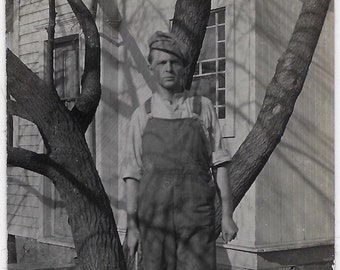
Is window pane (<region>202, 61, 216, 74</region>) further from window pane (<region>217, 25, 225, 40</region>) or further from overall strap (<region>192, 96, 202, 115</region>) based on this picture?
overall strap (<region>192, 96, 202, 115</region>)

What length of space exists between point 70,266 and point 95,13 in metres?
2.23

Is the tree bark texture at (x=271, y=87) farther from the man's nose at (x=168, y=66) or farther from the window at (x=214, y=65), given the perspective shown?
the window at (x=214, y=65)

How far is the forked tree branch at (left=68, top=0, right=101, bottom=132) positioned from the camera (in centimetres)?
411

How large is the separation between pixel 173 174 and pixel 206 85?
1.97 m

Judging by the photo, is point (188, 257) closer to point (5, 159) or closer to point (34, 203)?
point (5, 159)

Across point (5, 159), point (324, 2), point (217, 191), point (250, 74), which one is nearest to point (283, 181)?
point (250, 74)

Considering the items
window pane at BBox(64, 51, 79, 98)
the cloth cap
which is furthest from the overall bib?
window pane at BBox(64, 51, 79, 98)

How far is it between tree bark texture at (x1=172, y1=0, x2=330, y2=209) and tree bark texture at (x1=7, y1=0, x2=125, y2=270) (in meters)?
0.84

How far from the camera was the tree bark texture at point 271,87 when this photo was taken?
3869 mm

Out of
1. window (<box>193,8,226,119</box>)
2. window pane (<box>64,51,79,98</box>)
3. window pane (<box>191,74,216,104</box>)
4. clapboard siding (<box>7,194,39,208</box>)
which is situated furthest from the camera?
clapboard siding (<box>7,194,39,208</box>)

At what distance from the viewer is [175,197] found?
3.17 metres

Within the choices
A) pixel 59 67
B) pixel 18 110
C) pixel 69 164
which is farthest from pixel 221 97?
pixel 18 110

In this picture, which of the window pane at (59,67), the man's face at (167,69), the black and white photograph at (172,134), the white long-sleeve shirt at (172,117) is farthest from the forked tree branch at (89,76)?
the window pane at (59,67)

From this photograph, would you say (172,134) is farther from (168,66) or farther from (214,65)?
(214,65)
